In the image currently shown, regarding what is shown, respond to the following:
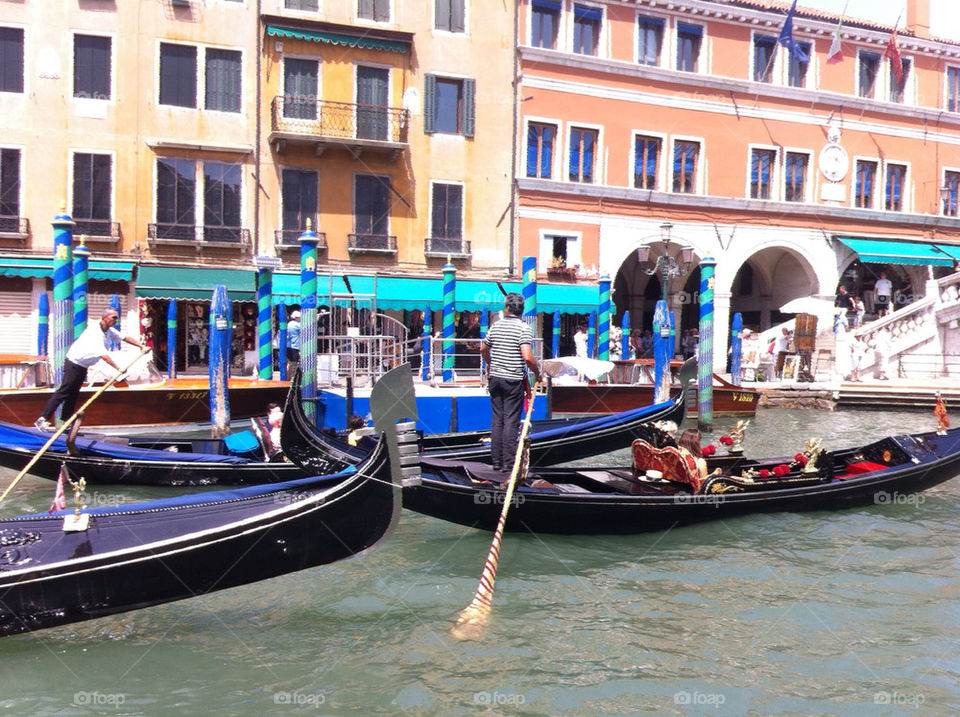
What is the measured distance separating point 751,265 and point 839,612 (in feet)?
51.9

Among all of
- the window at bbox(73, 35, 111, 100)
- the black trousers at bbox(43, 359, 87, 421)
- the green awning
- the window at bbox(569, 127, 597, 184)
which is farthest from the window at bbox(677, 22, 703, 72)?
the black trousers at bbox(43, 359, 87, 421)

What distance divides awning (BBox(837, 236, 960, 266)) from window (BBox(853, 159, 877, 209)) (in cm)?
77

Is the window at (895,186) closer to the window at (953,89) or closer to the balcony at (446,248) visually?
the window at (953,89)

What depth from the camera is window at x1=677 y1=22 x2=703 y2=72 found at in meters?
17.1

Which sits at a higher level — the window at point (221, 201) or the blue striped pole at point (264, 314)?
the window at point (221, 201)

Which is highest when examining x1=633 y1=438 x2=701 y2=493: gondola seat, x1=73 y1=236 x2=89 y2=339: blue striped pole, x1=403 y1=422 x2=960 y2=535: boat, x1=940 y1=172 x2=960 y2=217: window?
x1=940 y1=172 x2=960 y2=217: window

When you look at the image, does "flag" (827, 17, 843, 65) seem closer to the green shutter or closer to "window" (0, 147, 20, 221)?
the green shutter

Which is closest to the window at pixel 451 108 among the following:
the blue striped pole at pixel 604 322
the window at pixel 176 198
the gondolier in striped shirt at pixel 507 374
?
the window at pixel 176 198

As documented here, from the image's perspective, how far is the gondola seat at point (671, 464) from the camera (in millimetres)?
5809

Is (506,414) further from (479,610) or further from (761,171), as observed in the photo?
(761,171)

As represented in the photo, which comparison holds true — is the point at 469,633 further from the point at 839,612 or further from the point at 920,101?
the point at 920,101

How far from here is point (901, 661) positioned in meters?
4.03

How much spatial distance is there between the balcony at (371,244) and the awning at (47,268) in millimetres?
3469

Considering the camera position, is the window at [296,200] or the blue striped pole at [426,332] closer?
the blue striped pole at [426,332]
